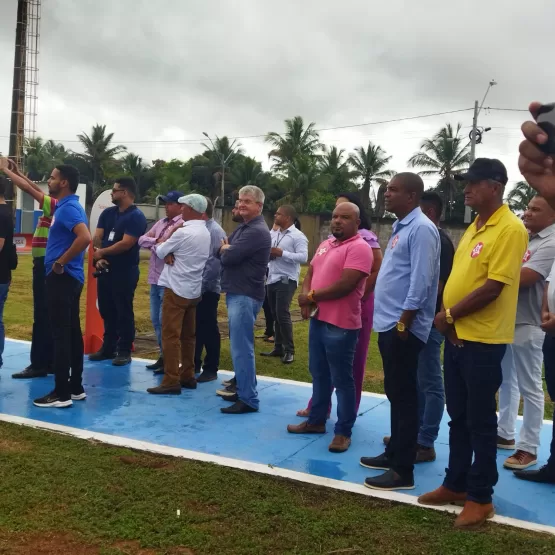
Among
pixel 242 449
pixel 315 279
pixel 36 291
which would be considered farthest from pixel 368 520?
pixel 36 291

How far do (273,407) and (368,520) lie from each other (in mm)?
2342

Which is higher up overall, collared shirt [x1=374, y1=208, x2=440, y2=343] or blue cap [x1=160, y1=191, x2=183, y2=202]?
blue cap [x1=160, y1=191, x2=183, y2=202]

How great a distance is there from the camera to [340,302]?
4.51 meters

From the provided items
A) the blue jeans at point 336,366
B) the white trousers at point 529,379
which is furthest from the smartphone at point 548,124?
the white trousers at point 529,379

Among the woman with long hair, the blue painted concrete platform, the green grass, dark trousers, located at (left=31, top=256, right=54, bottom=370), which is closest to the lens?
the green grass

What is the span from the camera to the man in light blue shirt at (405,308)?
381cm

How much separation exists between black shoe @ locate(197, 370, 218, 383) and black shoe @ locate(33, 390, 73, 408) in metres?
1.48

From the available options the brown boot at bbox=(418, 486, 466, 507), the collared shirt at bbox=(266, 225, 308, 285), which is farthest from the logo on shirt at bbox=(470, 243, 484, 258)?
the collared shirt at bbox=(266, 225, 308, 285)

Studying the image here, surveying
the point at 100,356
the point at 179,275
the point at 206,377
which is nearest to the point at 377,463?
the point at 179,275

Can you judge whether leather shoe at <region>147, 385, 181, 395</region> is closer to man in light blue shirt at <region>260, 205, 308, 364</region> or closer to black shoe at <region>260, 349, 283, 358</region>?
man in light blue shirt at <region>260, 205, 308, 364</region>

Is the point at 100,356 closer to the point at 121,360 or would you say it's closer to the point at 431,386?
the point at 121,360

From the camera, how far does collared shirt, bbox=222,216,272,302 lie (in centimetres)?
532

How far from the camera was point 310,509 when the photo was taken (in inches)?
140

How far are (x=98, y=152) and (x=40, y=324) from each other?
51.3m
